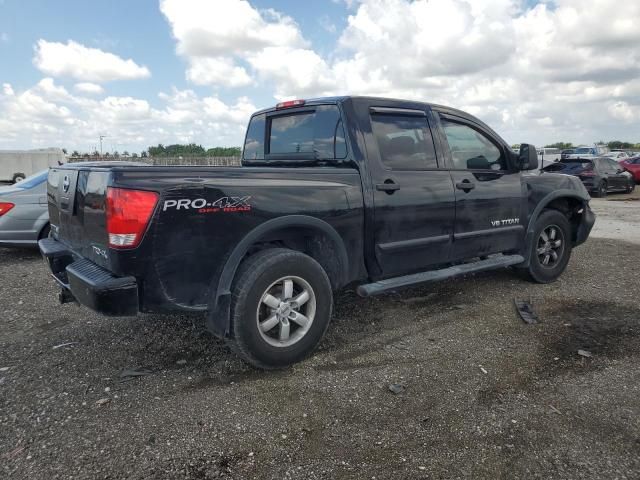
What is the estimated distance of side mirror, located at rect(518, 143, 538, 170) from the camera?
A: 503cm

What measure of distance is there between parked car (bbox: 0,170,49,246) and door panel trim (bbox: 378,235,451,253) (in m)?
5.55

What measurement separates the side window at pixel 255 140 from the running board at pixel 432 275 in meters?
1.90

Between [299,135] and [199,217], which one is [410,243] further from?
[199,217]

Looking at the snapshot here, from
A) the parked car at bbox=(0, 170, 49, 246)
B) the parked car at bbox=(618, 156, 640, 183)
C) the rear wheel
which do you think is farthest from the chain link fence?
the parked car at bbox=(618, 156, 640, 183)

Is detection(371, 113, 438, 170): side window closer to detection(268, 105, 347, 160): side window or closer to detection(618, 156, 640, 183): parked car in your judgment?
detection(268, 105, 347, 160): side window

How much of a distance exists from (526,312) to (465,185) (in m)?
1.42

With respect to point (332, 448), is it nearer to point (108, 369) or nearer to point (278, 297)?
point (278, 297)

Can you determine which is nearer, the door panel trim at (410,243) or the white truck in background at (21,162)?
the door panel trim at (410,243)

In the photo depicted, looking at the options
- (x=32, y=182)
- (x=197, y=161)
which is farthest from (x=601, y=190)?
(x=32, y=182)

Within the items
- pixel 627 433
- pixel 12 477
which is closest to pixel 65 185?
pixel 12 477

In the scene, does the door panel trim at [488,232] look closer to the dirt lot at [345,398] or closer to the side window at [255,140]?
the dirt lot at [345,398]

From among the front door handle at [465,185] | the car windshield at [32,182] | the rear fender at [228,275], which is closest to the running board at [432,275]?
the front door handle at [465,185]

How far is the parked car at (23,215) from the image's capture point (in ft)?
23.2

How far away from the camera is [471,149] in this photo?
190 inches
